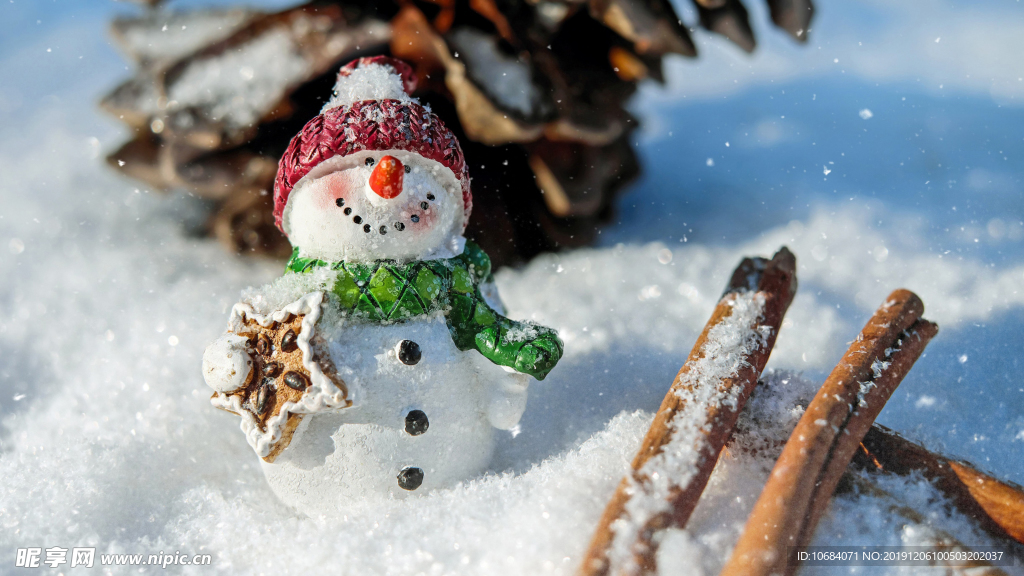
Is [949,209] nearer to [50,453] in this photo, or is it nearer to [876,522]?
[876,522]

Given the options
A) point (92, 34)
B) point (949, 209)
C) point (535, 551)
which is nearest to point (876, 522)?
point (535, 551)

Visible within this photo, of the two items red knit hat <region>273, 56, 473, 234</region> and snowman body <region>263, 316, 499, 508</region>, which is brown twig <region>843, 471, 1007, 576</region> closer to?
snowman body <region>263, 316, 499, 508</region>

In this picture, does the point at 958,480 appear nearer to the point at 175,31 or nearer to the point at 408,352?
the point at 408,352

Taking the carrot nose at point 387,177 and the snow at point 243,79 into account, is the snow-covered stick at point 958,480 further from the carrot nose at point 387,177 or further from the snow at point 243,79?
the snow at point 243,79

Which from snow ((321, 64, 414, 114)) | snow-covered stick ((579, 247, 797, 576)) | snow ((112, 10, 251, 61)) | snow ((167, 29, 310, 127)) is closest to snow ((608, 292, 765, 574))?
snow-covered stick ((579, 247, 797, 576))

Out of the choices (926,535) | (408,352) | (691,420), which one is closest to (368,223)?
(408,352)

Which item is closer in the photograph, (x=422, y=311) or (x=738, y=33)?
(x=422, y=311)

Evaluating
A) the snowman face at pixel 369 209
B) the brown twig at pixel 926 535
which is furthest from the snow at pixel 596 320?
the snowman face at pixel 369 209
